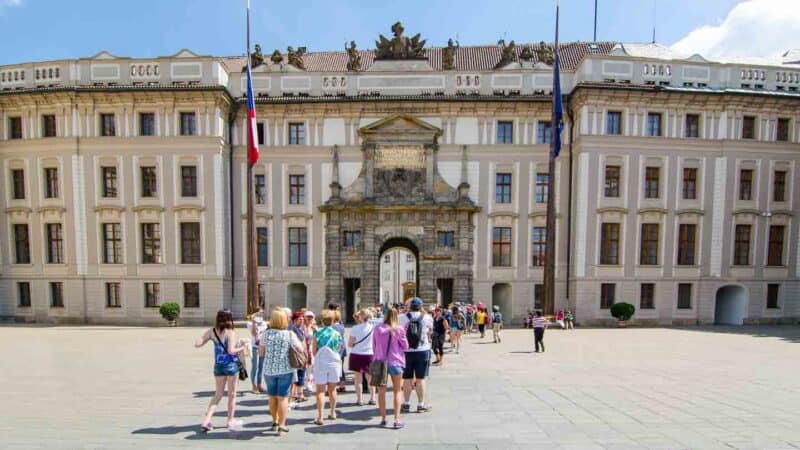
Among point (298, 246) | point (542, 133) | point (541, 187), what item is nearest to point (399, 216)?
point (298, 246)

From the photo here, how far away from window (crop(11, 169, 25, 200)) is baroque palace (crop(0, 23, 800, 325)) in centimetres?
11

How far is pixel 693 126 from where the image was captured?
84.1 feet

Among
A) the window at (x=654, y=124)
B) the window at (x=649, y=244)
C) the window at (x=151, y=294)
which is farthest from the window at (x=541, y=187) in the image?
the window at (x=151, y=294)

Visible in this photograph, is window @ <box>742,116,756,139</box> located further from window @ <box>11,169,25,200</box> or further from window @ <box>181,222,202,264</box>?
window @ <box>11,169,25,200</box>

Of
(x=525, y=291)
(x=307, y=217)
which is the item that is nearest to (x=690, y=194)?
(x=525, y=291)

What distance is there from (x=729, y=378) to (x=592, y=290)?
14204 millimetres

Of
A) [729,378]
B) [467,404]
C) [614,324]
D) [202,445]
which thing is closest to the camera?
[202,445]

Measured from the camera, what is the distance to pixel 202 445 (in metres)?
6.32

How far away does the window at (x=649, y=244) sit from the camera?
25.4 meters

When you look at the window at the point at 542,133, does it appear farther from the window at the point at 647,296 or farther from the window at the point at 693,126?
the window at the point at 647,296

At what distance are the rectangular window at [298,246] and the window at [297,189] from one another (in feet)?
5.94

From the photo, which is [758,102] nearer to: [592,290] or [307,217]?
[592,290]

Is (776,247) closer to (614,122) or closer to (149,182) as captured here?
(614,122)

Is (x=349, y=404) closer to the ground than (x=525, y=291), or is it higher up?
higher up
